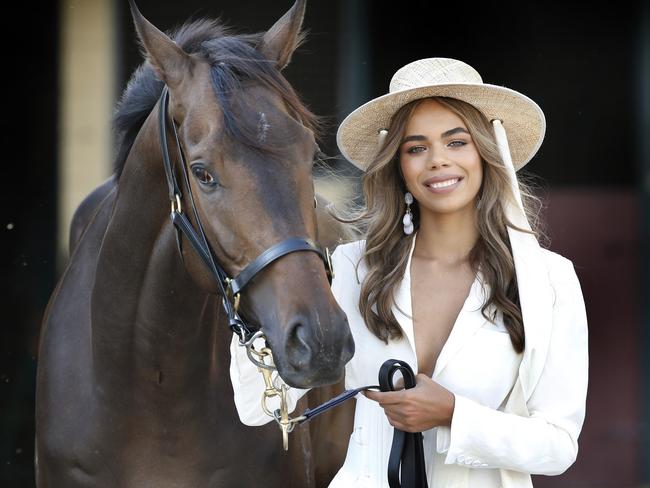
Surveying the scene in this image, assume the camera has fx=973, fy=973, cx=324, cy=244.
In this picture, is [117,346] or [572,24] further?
[572,24]

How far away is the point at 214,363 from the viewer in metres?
2.38

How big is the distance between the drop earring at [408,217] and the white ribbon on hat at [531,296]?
0.23 metres

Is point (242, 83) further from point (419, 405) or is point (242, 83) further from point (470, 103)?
point (419, 405)

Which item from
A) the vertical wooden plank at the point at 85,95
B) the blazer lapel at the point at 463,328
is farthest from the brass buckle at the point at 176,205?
the vertical wooden plank at the point at 85,95

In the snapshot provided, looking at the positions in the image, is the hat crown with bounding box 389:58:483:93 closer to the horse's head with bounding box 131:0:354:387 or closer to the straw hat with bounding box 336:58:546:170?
the straw hat with bounding box 336:58:546:170

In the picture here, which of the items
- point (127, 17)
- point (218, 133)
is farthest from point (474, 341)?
point (127, 17)

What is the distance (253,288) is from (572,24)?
397 cm

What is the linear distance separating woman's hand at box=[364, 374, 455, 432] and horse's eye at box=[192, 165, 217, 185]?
1.73 feet

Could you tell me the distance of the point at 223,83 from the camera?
198 cm

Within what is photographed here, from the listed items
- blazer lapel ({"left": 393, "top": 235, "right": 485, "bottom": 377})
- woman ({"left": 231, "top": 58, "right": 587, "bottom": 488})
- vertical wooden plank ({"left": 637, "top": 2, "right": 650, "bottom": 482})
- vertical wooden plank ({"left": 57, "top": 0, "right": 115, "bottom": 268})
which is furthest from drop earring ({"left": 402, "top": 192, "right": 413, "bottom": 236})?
vertical wooden plank ({"left": 637, "top": 2, "right": 650, "bottom": 482})

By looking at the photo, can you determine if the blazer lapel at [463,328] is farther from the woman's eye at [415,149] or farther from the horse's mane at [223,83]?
the horse's mane at [223,83]

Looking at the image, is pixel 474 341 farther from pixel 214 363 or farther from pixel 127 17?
pixel 127 17

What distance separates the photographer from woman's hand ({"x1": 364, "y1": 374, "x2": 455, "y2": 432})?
187cm

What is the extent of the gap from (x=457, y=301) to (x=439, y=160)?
306mm
